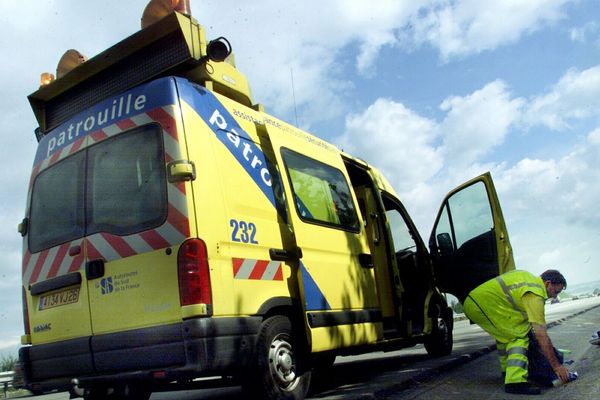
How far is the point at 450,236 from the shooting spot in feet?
23.8

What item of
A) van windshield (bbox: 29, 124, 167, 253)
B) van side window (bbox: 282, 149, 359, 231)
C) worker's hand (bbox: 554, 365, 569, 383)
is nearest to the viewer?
van windshield (bbox: 29, 124, 167, 253)

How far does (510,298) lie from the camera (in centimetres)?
495

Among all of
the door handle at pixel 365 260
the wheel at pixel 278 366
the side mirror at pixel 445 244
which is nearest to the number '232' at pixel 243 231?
the wheel at pixel 278 366

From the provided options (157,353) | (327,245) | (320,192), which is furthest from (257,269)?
(320,192)

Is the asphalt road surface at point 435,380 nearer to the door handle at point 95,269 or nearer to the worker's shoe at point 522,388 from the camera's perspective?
the worker's shoe at point 522,388

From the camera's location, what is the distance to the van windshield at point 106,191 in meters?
3.99

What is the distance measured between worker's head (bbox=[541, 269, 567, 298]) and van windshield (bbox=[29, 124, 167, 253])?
Answer: 346 centimetres

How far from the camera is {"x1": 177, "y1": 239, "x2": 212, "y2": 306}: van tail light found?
3.68m

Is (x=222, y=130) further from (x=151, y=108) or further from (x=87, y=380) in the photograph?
(x=87, y=380)

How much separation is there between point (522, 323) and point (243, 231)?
8.63ft

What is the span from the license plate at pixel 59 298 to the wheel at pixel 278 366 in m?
1.46

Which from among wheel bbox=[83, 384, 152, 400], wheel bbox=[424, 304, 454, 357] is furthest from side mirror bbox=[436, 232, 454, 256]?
wheel bbox=[83, 384, 152, 400]

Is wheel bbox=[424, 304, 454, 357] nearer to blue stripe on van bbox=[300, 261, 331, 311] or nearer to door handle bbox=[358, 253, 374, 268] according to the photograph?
door handle bbox=[358, 253, 374, 268]

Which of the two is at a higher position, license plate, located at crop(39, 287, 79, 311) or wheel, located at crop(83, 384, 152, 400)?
license plate, located at crop(39, 287, 79, 311)
